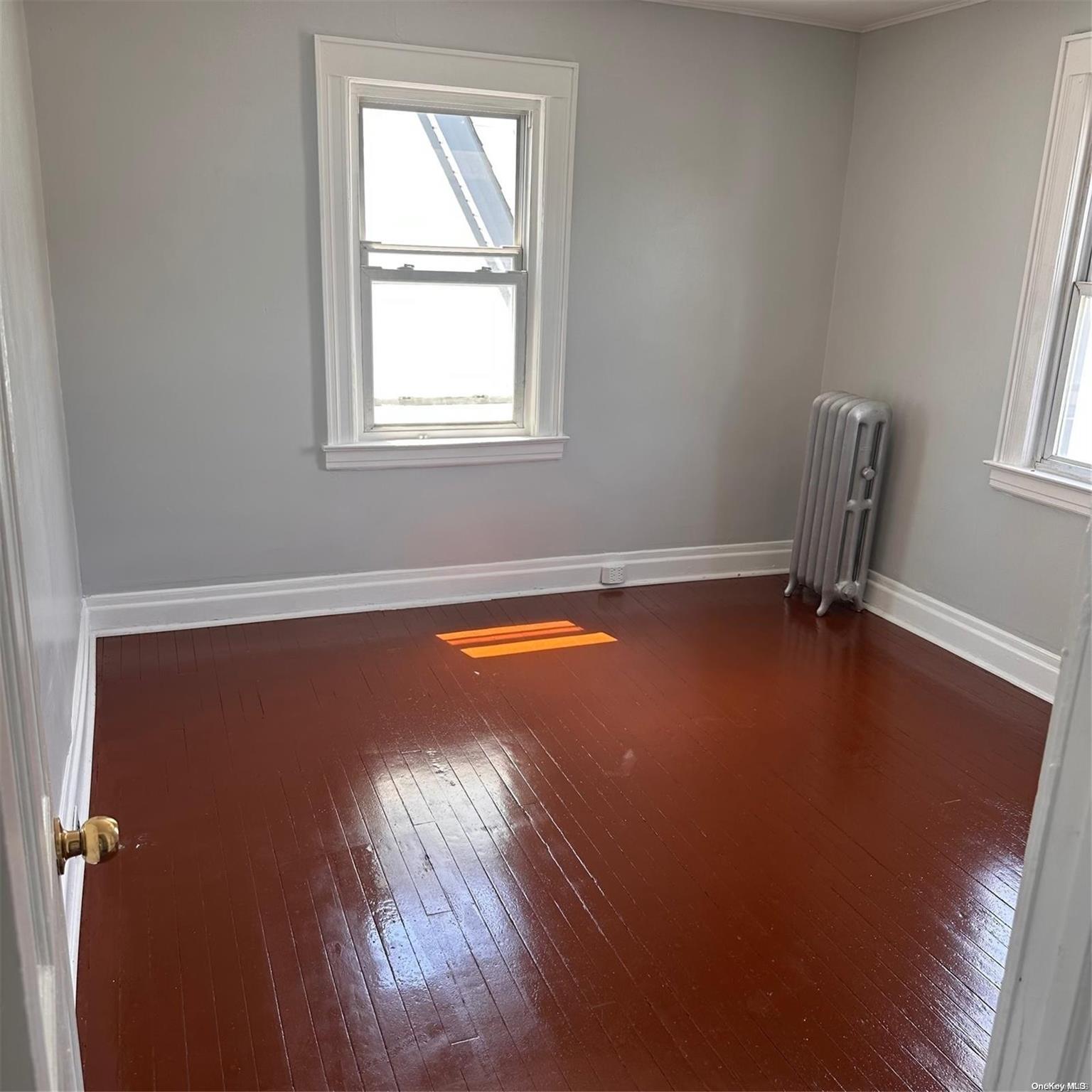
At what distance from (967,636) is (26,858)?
3818mm

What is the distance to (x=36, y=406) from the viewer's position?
8.27 feet

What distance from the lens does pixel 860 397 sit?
4.30m

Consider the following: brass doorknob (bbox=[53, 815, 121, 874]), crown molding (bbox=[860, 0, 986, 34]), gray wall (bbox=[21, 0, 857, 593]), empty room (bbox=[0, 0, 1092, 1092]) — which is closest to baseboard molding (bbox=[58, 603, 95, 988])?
empty room (bbox=[0, 0, 1092, 1092])

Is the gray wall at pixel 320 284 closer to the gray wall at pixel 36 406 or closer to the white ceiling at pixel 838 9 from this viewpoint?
the white ceiling at pixel 838 9

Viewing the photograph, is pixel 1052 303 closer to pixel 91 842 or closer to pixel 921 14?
pixel 921 14

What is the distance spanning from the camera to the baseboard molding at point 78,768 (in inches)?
83.6

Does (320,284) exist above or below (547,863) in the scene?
above

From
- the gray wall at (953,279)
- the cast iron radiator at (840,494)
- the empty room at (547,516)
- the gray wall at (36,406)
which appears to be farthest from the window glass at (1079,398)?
the gray wall at (36,406)

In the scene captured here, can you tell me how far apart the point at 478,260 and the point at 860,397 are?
1786 millimetres

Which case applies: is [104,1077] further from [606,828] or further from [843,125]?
[843,125]

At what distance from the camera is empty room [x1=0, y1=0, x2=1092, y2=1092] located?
2.13 m

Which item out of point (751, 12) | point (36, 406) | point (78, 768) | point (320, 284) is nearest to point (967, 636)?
point (751, 12)

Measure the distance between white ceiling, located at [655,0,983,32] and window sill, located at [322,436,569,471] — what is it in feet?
6.14

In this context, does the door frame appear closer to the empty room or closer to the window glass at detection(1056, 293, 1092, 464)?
the empty room
